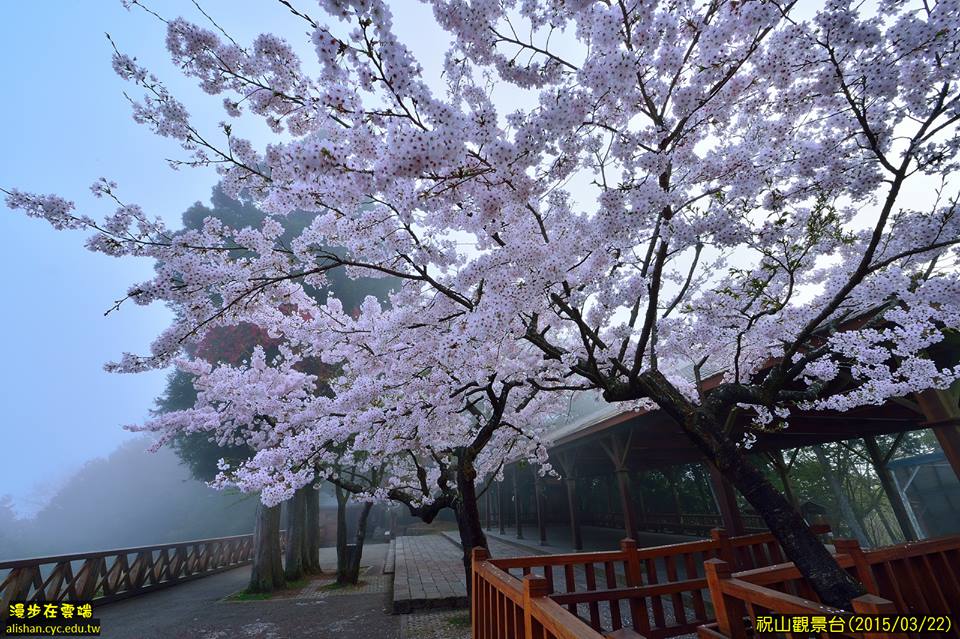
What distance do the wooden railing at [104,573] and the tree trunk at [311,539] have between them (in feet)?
10.1

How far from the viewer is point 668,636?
133 inches

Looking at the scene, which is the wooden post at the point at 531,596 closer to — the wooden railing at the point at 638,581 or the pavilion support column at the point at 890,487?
the wooden railing at the point at 638,581

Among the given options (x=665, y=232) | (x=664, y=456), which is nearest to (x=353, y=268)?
(x=665, y=232)

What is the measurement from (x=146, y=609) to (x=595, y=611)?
9.48 m

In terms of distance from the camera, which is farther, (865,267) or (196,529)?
(196,529)

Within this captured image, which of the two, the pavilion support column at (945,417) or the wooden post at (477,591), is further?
the pavilion support column at (945,417)

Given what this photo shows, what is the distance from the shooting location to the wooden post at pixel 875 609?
1369 mm

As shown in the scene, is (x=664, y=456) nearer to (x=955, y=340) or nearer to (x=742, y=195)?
(x=955, y=340)

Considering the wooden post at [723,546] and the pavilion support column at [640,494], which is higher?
the pavilion support column at [640,494]

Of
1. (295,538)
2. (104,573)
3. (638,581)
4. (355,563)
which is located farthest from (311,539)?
(638,581)

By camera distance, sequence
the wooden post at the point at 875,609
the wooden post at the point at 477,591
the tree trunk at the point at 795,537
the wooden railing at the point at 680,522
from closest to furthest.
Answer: the wooden post at the point at 875,609, the tree trunk at the point at 795,537, the wooden post at the point at 477,591, the wooden railing at the point at 680,522

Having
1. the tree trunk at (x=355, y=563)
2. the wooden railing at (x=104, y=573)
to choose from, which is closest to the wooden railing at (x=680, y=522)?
the tree trunk at (x=355, y=563)

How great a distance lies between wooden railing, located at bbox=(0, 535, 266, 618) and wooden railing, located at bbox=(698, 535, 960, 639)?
10.1m

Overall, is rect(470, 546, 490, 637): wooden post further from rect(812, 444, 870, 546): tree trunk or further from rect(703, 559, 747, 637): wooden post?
rect(812, 444, 870, 546): tree trunk
